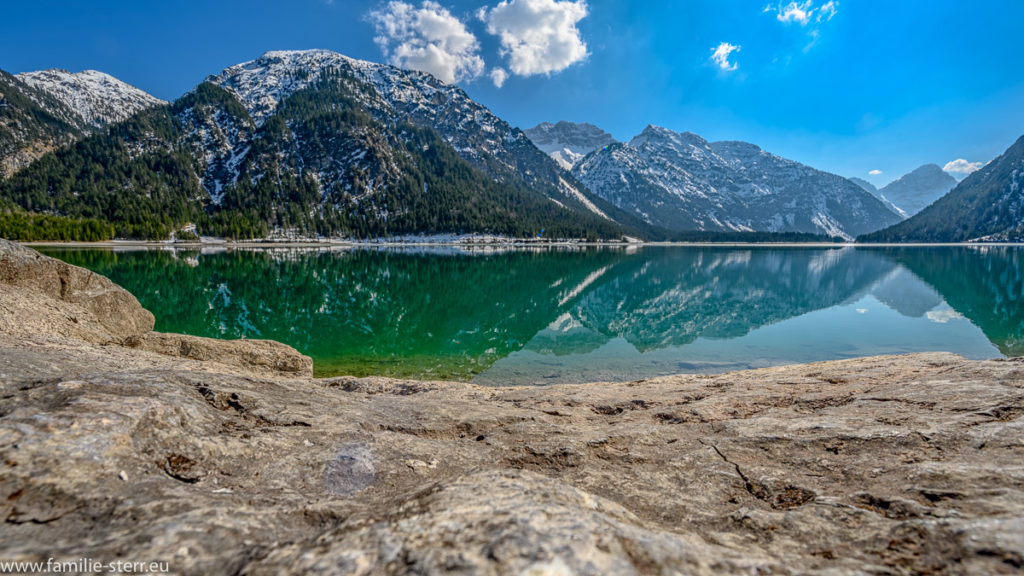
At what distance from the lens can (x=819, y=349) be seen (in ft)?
82.1

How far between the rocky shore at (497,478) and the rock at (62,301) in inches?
108

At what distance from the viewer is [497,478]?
140 inches

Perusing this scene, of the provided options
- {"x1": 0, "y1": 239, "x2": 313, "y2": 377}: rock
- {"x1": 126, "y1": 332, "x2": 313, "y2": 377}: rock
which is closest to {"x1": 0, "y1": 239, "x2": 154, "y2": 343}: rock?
{"x1": 0, "y1": 239, "x2": 313, "y2": 377}: rock

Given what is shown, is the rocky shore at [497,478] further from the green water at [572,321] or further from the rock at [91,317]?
the green water at [572,321]

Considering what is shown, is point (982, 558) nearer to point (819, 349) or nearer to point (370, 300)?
point (819, 349)

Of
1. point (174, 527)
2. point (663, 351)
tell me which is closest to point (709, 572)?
point (174, 527)

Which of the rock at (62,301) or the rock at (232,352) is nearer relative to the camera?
the rock at (62,301)

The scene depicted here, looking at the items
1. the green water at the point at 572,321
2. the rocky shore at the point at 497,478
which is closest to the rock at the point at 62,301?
the rocky shore at the point at 497,478

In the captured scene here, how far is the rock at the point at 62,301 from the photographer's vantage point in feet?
36.6

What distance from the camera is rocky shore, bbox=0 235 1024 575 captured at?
8.20 feet

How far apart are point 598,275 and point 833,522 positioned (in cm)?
6953

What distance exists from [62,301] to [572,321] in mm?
28448

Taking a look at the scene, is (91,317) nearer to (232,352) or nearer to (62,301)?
(62,301)

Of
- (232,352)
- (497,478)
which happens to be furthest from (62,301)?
(497,478)
